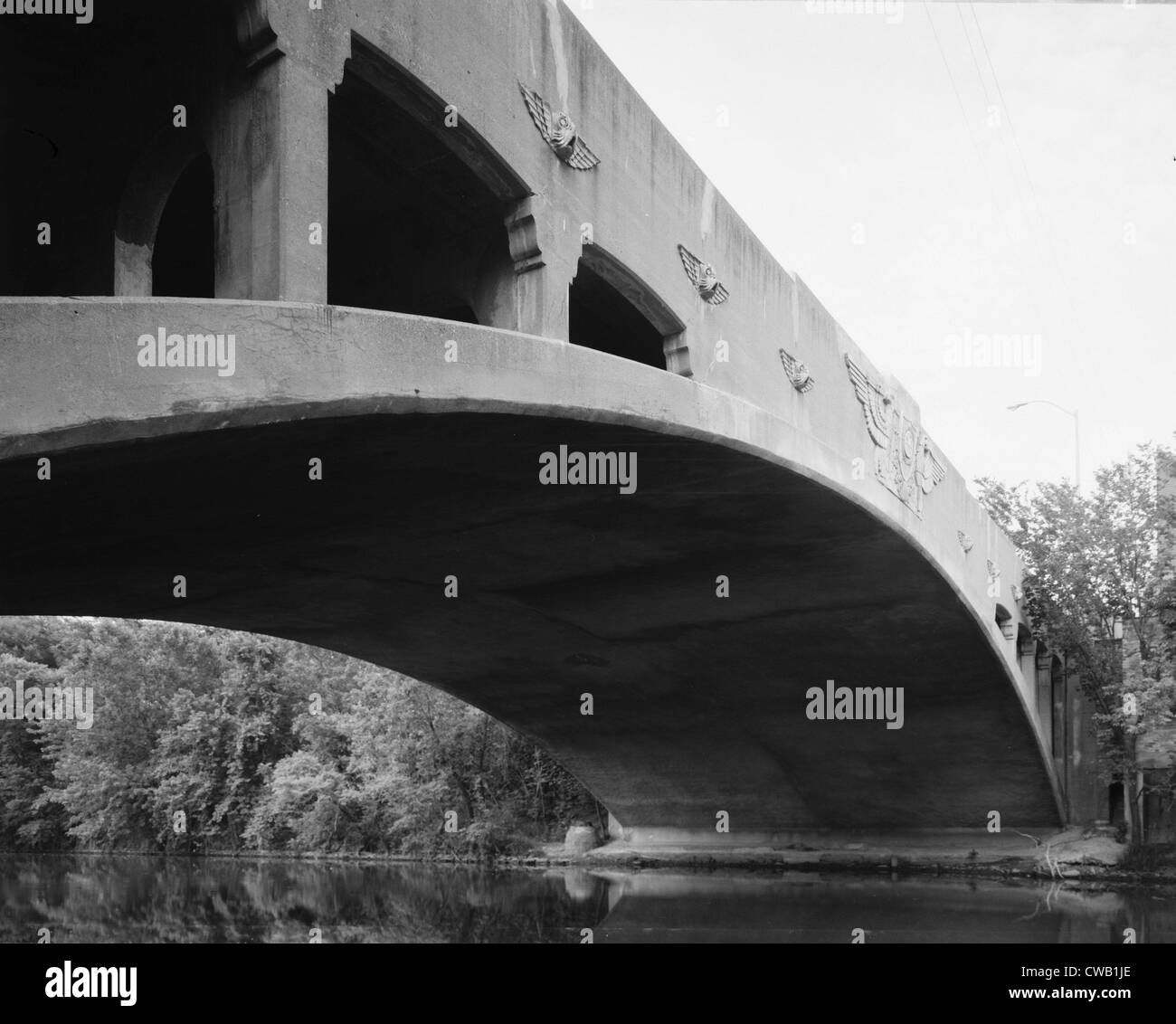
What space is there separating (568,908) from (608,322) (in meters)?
10.4

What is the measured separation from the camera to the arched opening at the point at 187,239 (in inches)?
423

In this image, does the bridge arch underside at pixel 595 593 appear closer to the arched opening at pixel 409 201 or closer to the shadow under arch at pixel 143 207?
the shadow under arch at pixel 143 207

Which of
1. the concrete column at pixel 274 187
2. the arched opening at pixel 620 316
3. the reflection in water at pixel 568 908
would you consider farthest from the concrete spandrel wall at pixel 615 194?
the reflection in water at pixel 568 908

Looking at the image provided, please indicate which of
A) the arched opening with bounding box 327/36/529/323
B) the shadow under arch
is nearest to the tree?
the arched opening with bounding box 327/36/529/323

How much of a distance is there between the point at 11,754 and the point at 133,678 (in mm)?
6285

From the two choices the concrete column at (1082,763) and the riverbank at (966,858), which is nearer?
the riverbank at (966,858)

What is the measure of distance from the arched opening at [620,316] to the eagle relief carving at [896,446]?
3601 millimetres

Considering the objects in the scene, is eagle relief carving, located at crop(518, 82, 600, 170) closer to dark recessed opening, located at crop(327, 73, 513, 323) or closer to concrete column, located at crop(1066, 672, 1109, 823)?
dark recessed opening, located at crop(327, 73, 513, 323)

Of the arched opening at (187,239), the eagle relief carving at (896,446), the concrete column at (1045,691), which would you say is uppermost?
the arched opening at (187,239)

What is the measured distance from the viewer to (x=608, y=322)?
13.8 meters

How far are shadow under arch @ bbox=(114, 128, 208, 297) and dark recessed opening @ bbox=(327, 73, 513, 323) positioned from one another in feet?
3.50

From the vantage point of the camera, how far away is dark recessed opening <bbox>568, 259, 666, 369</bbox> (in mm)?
12680
